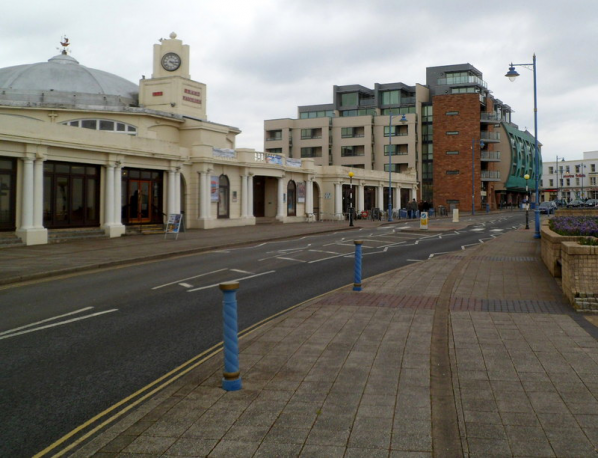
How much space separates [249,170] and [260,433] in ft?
112

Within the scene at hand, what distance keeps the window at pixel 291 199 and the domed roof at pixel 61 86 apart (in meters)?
14.4

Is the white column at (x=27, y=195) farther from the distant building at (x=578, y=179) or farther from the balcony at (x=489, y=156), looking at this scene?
the distant building at (x=578, y=179)

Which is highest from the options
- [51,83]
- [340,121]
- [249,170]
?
[340,121]

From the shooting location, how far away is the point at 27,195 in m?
22.0

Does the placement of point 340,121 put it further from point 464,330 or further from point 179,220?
point 464,330

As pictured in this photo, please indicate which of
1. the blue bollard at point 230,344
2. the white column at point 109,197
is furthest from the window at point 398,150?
the blue bollard at point 230,344

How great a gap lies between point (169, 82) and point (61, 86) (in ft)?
26.6

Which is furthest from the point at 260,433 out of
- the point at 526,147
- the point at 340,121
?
the point at 526,147

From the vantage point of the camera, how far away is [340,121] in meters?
82.1

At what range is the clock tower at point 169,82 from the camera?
3847 cm

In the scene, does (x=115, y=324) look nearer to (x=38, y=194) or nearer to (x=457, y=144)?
(x=38, y=194)

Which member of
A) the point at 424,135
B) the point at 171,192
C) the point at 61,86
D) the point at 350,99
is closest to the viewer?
the point at 171,192

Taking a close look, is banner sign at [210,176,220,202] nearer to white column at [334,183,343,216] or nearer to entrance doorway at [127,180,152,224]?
entrance doorway at [127,180,152,224]

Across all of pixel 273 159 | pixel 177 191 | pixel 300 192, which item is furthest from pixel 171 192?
pixel 300 192
